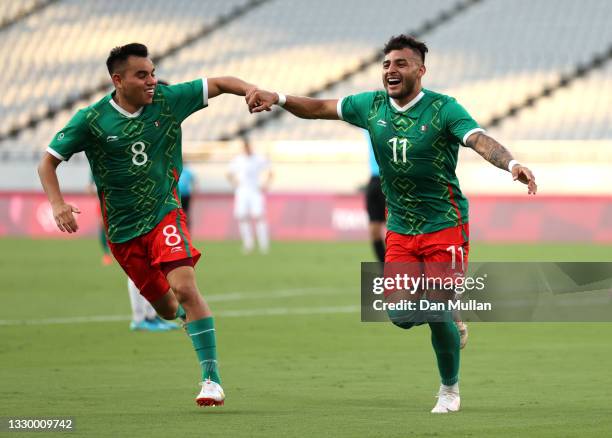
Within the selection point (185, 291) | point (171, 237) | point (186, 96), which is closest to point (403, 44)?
point (186, 96)

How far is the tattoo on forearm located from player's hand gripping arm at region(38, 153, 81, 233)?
233cm

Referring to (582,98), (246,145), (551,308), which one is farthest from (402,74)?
(582,98)

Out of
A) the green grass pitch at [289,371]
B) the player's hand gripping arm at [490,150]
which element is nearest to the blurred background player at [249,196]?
the green grass pitch at [289,371]

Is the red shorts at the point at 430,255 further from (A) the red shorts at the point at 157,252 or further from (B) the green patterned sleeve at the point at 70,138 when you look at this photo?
(B) the green patterned sleeve at the point at 70,138

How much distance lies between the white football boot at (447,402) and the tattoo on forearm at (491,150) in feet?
4.43

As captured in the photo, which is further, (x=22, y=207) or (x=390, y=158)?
(x=22, y=207)

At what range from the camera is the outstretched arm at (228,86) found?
8.44 metres

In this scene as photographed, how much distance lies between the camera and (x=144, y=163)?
8.37 metres

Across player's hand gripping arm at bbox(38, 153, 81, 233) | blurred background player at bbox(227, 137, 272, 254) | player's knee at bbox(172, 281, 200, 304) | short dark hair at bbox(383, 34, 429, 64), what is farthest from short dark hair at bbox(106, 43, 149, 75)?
blurred background player at bbox(227, 137, 272, 254)

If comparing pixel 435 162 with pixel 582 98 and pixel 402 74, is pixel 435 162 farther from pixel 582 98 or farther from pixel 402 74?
pixel 582 98

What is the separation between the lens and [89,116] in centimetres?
834

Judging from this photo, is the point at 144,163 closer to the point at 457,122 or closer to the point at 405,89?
the point at 405,89

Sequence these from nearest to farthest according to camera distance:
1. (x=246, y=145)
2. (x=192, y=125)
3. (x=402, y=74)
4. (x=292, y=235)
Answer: (x=402, y=74) → (x=246, y=145) → (x=292, y=235) → (x=192, y=125)

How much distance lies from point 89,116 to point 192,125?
30.1m
